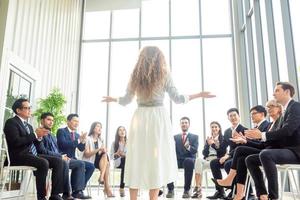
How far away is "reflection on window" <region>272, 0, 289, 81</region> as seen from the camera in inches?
181

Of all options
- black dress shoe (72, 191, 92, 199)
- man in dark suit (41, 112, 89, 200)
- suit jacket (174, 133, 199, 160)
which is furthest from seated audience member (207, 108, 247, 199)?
man in dark suit (41, 112, 89, 200)

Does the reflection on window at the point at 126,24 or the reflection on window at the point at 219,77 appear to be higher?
the reflection on window at the point at 126,24

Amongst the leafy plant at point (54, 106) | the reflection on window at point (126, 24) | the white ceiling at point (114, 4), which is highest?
the white ceiling at point (114, 4)

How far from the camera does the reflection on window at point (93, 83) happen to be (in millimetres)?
7484

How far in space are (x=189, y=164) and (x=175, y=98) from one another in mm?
2930

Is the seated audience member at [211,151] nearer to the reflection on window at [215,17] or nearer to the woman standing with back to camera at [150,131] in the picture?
the woman standing with back to camera at [150,131]

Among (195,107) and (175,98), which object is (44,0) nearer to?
(195,107)

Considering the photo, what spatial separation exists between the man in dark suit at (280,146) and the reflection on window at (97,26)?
5.75 meters

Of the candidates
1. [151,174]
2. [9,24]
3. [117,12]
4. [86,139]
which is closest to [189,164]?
[86,139]

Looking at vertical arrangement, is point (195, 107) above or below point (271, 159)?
above

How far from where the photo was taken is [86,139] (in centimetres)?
500

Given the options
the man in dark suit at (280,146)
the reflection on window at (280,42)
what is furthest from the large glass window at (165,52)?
the man in dark suit at (280,146)

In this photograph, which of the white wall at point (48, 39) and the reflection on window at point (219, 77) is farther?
the reflection on window at point (219, 77)

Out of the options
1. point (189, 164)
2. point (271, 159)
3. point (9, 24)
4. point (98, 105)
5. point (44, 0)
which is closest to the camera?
point (271, 159)
